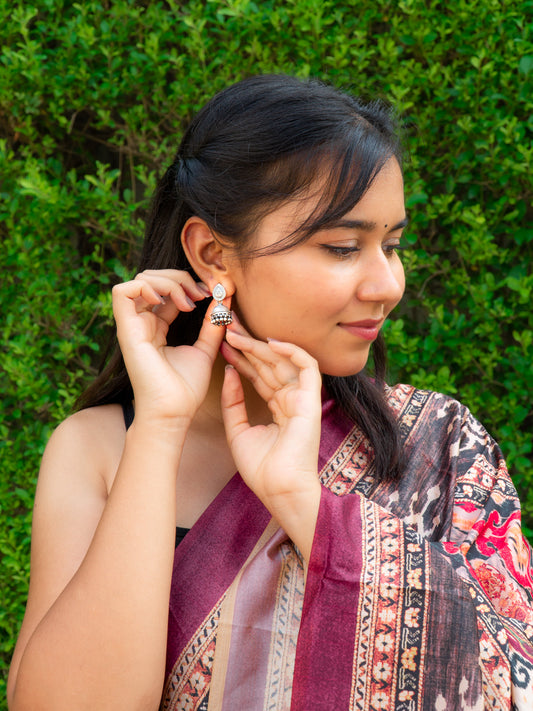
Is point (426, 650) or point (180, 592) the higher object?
point (426, 650)

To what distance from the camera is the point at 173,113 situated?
287 centimetres

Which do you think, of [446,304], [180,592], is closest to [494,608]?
[180,592]

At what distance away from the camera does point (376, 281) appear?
163 centimetres

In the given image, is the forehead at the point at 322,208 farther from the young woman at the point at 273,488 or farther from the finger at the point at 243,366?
the finger at the point at 243,366

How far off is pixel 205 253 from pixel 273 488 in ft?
2.19

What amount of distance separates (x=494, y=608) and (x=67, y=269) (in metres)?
2.19

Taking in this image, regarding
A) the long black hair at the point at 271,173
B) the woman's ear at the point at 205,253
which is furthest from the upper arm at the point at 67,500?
the woman's ear at the point at 205,253

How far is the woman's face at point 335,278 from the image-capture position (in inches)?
63.5

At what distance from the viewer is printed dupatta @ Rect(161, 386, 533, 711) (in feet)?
4.56

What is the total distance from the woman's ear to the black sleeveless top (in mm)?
401

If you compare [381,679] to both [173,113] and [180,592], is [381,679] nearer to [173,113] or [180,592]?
[180,592]

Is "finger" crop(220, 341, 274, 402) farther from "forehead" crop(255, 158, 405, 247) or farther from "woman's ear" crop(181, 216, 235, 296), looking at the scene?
"forehead" crop(255, 158, 405, 247)

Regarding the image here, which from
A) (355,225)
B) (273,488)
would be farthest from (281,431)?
(355,225)

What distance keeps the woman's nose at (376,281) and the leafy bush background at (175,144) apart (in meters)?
0.96
